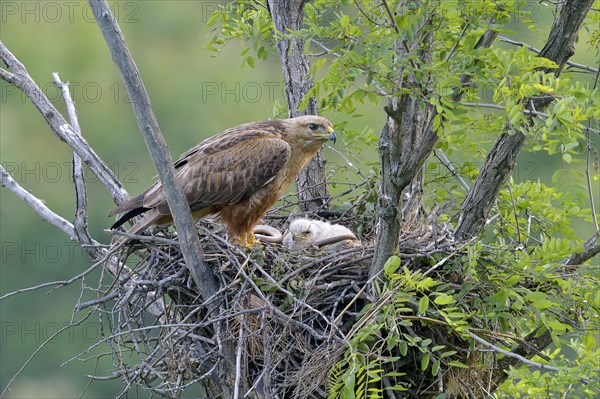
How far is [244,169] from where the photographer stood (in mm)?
7004

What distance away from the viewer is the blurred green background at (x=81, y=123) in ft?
73.8

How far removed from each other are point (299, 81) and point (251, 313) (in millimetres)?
2072

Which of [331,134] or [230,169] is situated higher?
[331,134]

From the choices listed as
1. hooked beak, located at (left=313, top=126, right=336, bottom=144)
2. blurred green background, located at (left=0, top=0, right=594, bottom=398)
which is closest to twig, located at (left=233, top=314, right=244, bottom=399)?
hooked beak, located at (left=313, top=126, right=336, bottom=144)


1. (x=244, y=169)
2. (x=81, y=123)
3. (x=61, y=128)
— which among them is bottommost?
(x=81, y=123)

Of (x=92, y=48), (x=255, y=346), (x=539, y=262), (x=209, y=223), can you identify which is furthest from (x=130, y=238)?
(x=92, y=48)

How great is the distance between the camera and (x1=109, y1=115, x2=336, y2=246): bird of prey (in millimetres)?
6953

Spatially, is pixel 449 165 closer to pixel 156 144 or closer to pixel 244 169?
pixel 244 169

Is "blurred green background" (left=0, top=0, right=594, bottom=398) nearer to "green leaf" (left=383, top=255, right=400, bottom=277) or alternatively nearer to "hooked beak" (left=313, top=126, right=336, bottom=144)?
"hooked beak" (left=313, top=126, right=336, bottom=144)

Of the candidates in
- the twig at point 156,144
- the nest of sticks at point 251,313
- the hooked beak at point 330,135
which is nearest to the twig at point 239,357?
the nest of sticks at point 251,313

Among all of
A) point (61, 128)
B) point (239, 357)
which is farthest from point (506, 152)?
point (61, 128)

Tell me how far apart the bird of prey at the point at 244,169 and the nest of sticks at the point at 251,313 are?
68 cm

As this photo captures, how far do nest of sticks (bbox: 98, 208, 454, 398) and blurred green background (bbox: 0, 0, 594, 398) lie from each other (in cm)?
1160

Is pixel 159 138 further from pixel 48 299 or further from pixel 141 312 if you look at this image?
pixel 48 299
